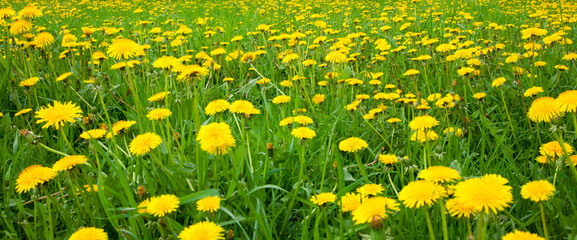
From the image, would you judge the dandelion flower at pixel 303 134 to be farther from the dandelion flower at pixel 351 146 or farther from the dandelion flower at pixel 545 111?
the dandelion flower at pixel 545 111

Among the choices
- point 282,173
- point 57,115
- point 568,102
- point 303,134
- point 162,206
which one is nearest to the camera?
point 162,206

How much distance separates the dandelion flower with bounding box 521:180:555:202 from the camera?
3.01 feet

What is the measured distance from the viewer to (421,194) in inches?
33.3

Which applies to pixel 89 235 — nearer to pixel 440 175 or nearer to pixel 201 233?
pixel 201 233

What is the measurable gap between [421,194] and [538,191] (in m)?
0.30

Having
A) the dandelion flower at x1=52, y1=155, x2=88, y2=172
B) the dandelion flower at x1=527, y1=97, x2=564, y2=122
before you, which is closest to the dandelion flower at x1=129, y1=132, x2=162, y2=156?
the dandelion flower at x1=52, y1=155, x2=88, y2=172

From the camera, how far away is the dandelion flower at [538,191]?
92cm

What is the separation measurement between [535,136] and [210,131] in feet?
4.56

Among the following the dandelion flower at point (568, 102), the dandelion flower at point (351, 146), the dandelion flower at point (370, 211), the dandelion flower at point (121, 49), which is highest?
the dandelion flower at point (121, 49)

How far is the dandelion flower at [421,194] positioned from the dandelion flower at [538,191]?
8.5 inches

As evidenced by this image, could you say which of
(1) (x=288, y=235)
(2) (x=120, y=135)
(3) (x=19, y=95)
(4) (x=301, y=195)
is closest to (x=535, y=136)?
(4) (x=301, y=195)

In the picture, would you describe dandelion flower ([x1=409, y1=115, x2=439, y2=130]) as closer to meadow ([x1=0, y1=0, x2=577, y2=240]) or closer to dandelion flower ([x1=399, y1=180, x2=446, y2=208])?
meadow ([x1=0, y1=0, x2=577, y2=240])

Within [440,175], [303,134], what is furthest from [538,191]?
[303,134]

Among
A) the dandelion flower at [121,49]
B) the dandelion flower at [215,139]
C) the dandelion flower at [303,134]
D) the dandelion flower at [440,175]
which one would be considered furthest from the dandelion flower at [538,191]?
the dandelion flower at [121,49]
